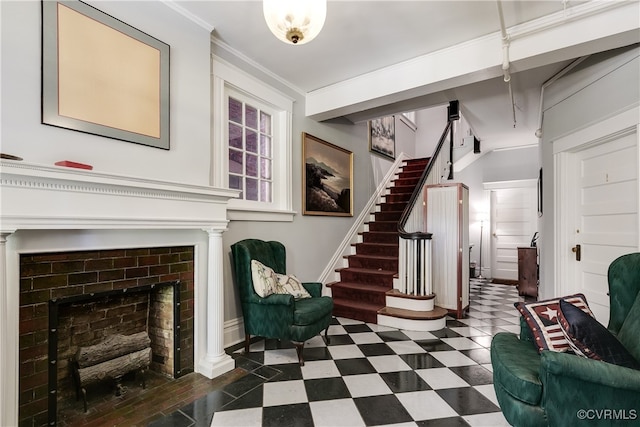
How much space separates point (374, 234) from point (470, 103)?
7.72ft

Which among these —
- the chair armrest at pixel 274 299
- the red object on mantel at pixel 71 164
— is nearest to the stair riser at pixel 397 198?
the chair armrest at pixel 274 299

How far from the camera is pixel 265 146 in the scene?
11.6 feet

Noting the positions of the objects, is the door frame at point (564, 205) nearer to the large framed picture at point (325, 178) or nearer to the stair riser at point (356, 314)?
the stair riser at point (356, 314)

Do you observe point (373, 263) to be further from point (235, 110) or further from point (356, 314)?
point (235, 110)

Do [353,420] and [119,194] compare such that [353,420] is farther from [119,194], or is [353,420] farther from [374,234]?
[374,234]

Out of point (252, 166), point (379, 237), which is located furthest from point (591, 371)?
point (379, 237)

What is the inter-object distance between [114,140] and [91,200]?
46 centimetres

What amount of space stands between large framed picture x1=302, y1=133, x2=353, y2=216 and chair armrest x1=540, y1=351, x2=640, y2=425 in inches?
117

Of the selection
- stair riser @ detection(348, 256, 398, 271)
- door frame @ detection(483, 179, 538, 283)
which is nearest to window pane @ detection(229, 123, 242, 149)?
stair riser @ detection(348, 256, 398, 271)

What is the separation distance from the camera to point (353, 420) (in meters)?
1.83

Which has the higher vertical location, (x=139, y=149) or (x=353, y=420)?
(x=139, y=149)

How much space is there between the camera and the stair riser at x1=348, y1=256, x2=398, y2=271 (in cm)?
428

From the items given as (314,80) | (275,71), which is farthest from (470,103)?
(275,71)

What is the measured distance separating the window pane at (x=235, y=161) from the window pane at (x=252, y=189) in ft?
0.64
